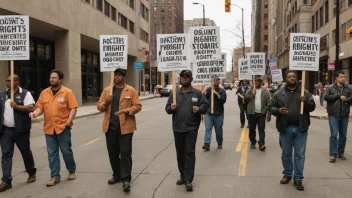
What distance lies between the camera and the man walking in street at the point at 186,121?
5844 millimetres

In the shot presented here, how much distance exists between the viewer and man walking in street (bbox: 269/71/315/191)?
231 inches

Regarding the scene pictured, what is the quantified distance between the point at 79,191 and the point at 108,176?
3.18 ft

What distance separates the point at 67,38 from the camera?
2478cm

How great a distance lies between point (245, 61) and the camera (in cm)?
1388

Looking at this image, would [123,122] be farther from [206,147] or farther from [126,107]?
[206,147]

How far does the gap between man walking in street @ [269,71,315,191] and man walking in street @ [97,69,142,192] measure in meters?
2.26

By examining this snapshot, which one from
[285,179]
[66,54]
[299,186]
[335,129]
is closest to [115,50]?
[285,179]

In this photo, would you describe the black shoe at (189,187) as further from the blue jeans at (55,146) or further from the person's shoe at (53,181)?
the person's shoe at (53,181)

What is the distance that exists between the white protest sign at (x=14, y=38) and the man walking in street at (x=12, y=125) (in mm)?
1164

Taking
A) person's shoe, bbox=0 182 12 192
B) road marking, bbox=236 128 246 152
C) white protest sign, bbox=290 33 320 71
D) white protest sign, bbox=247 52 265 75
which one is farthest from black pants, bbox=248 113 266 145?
person's shoe, bbox=0 182 12 192

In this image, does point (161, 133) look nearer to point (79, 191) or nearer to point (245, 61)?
point (245, 61)

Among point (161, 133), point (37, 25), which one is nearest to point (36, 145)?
point (161, 133)

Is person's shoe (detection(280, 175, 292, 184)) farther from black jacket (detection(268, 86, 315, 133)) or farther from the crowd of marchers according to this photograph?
black jacket (detection(268, 86, 315, 133))

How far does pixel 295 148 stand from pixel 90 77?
31.7 meters
